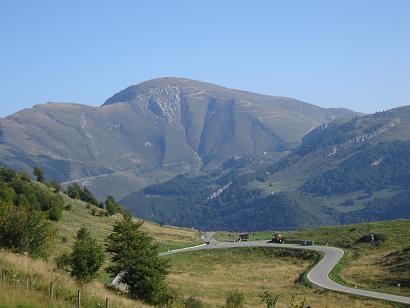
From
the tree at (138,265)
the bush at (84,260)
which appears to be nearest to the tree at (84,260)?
the bush at (84,260)

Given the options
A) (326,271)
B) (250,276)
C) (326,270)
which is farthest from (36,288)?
(250,276)

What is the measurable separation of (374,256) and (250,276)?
58.4 ft

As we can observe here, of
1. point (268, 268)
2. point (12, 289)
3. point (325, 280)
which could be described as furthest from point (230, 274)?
point (12, 289)

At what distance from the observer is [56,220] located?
252ft

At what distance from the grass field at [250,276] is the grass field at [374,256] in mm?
5804

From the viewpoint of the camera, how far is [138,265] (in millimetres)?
32625

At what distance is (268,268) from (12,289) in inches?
2479

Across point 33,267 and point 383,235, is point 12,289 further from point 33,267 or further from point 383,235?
point 383,235

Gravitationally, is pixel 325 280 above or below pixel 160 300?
below

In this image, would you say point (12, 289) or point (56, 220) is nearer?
point (12, 289)

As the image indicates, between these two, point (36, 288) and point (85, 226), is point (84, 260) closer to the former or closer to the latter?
point (36, 288)

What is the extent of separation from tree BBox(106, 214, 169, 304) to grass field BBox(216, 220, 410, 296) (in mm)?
28273

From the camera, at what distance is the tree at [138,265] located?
104ft

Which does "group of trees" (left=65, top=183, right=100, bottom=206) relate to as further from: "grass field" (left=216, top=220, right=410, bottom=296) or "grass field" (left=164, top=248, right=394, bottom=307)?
"grass field" (left=216, top=220, right=410, bottom=296)
